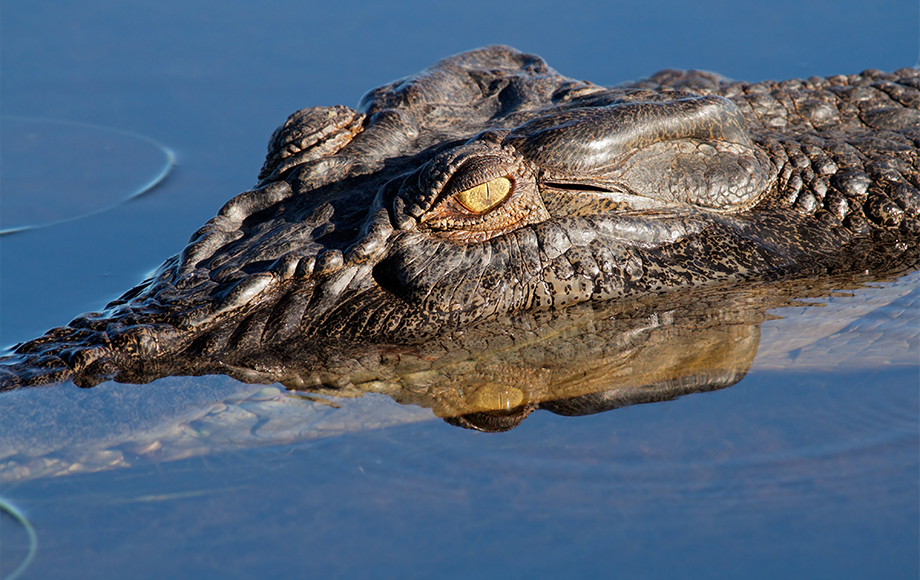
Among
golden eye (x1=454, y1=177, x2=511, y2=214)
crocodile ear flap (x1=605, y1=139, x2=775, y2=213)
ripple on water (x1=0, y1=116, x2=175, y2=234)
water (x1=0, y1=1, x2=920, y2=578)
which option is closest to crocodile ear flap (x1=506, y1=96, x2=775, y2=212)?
crocodile ear flap (x1=605, y1=139, x2=775, y2=213)

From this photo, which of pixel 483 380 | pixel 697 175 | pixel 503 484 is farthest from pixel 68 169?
pixel 503 484

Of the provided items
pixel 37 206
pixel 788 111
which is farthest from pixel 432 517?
pixel 37 206

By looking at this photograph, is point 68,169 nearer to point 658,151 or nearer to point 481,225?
point 481,225

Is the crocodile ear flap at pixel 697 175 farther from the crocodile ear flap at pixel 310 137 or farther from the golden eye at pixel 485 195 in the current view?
the crocodile ear flap at pixel 310 137

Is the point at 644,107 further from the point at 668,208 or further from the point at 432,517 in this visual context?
the point at 432,517

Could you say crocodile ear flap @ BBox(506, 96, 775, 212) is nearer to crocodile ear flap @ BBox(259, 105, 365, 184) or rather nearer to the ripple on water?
crocodile ear flap @ BBox(259, 105, 365, 184)

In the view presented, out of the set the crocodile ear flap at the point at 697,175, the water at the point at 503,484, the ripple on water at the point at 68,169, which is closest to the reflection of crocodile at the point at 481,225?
the crocodile ear flap at the point at 697,175
